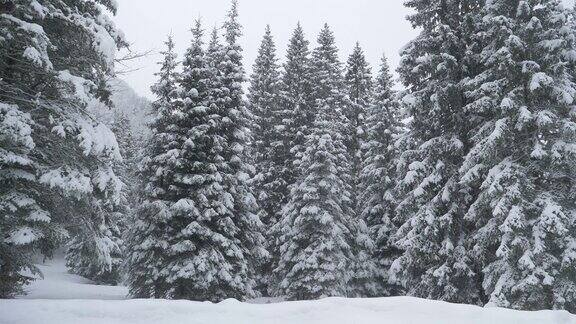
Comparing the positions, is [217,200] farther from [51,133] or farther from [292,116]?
[292,116]

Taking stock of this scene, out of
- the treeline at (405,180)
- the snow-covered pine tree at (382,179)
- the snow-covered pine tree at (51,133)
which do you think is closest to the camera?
the snow-covered pine tree at (51,133)

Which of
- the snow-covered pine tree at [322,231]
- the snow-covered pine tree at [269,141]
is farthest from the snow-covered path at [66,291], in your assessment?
the snow-covered pine tree at [322,231]

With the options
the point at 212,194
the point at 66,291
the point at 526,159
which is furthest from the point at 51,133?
the point at 66,291

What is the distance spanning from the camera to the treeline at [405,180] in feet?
46.9

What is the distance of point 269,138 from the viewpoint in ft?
108

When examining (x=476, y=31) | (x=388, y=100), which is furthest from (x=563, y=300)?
(x=388, y=100)

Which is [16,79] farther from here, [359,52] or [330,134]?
[359,52]

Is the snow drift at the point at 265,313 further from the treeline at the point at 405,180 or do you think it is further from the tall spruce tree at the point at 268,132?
the tall spruce tree at the point at 268,132

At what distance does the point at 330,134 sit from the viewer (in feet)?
86.6

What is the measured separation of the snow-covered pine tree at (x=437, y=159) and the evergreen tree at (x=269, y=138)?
11.5 meters

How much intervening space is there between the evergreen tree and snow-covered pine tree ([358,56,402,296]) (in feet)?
18.6

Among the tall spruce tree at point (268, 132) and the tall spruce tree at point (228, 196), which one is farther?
the tall spruce tree at point (268, 132)

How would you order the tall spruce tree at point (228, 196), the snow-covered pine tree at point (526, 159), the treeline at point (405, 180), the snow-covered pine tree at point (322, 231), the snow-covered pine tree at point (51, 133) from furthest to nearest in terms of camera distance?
the snow-covered pine tree at point (322, 231)
the tall spruce tree at point (228, 196)
the treeline at point (405, 180)
the snow-covered pine tree at point (526, 159)
the snow-covered pine tree at point (51, 133)

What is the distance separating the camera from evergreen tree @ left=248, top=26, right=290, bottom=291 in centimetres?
3014
